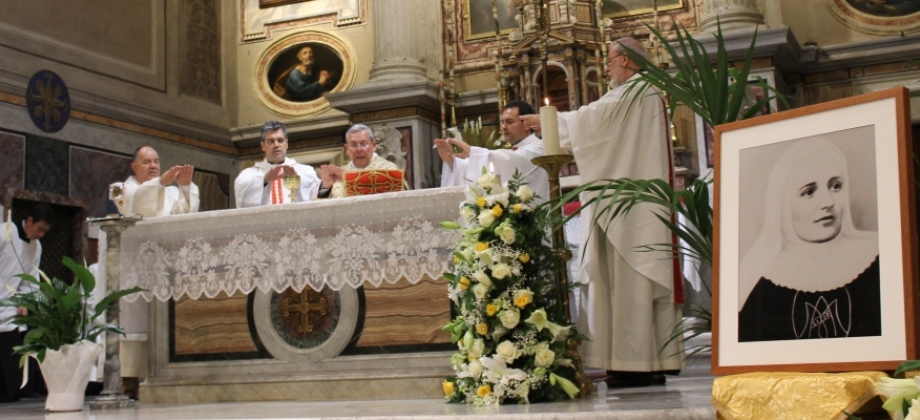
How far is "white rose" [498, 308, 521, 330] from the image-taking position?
4.33 metres

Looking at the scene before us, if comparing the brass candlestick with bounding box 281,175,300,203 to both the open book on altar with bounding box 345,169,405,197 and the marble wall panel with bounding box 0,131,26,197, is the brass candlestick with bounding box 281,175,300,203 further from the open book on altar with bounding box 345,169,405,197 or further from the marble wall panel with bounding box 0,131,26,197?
the marble wall panel with bounding box 0,131,26,197

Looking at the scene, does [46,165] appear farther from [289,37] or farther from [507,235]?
[507,235]

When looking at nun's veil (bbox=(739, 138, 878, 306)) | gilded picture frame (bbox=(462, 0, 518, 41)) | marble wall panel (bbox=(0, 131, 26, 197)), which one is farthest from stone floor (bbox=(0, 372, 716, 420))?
gilded picture frame (bbox=(462, 0, 518, 41))

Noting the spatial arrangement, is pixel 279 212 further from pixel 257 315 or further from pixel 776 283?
pixel 776 283

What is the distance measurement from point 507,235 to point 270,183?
2749mm

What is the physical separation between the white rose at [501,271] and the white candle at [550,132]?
597mm

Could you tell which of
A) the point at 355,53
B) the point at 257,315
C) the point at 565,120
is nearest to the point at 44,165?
the point at 355,53

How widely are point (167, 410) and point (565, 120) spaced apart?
249 cm

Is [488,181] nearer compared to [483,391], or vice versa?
[483,391]

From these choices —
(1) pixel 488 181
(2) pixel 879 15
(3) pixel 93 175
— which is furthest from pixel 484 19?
(1) pixel 488 181

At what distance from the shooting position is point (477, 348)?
4.39 m

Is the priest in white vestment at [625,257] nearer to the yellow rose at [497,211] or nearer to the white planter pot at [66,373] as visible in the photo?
the yellow rose at [497,211]

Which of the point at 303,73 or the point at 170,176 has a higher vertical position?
the point at 303,73

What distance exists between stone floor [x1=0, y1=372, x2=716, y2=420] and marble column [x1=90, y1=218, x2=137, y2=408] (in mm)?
115
